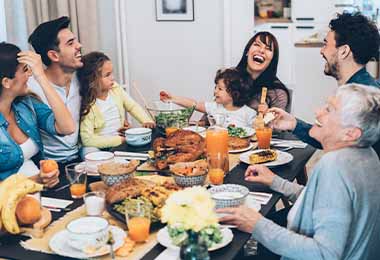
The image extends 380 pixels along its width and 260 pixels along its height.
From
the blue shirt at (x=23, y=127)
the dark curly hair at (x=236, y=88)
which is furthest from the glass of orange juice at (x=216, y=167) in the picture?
the dark curly hair at (x=236, y=88)

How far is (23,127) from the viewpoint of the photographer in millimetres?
2625

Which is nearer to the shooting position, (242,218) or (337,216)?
(337,216)

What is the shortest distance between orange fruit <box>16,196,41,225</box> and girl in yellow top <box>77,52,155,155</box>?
112cm

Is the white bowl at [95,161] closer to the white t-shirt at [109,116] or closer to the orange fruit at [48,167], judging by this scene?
the orange fruit at [48,167]

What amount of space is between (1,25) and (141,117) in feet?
3.85

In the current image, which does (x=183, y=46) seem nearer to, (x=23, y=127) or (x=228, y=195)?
(x=23, y=127)

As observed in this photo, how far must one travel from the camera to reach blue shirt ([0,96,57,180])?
2.50 m

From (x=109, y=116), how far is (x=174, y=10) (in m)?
1.66

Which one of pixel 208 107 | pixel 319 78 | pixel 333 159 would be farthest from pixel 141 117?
pixel 319 78

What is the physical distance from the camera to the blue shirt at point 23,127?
8.19 feet

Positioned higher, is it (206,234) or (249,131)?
(206,234)

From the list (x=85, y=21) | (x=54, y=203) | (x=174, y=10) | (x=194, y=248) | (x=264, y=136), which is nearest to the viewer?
(x=194, y=248)

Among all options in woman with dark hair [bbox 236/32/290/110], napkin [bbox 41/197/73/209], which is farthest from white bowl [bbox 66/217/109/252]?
woman with dark hair [bbox 236/32/290/110]

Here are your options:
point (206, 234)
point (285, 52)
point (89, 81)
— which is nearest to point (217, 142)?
point (89, 81)
